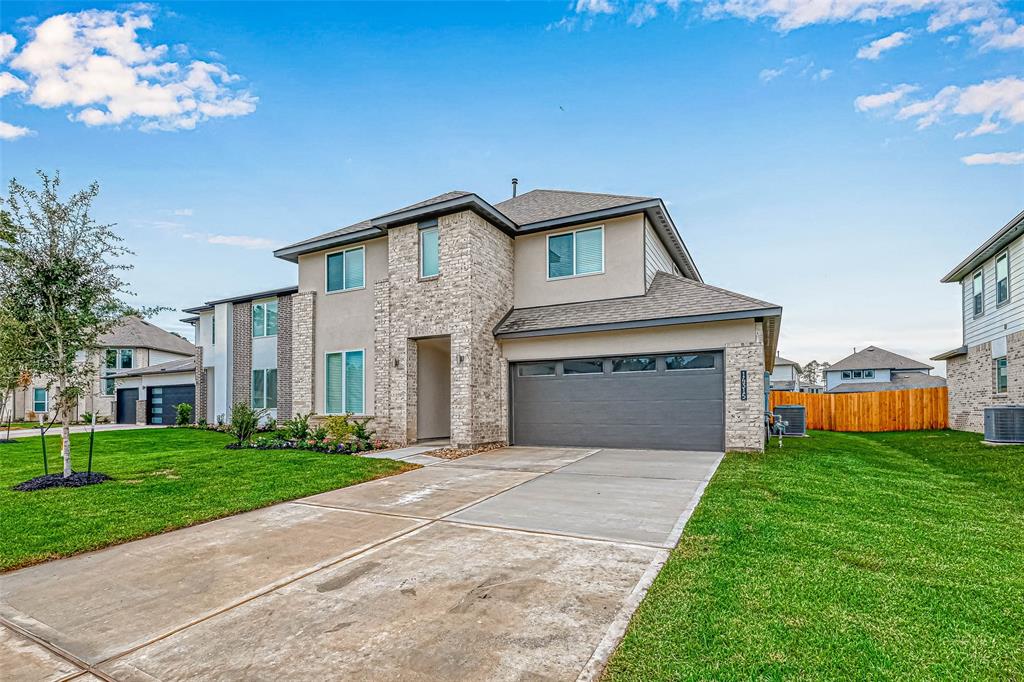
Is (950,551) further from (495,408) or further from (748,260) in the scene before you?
(748,260)

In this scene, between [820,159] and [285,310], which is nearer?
[820,159]

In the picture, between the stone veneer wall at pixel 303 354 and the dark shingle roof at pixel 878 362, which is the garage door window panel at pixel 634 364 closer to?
the stone veneer wall at pixel 303 354

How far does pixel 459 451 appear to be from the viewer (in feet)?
38.5

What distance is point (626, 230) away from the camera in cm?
1278

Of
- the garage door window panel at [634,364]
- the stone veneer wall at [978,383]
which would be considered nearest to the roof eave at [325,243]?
the garage door window panel at [634,364]

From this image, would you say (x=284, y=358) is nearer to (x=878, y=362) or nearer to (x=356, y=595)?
(x=356, y=595)

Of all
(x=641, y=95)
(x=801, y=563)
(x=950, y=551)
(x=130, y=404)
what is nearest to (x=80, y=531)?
(x=801, y=563)

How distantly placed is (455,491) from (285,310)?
13.1 metres

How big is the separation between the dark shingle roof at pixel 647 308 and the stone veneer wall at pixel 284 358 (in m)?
8.47

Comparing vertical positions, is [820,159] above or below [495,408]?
above

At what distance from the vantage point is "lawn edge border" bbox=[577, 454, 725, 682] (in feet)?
8.50

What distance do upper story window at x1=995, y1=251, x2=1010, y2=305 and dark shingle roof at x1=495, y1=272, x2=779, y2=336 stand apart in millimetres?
9900

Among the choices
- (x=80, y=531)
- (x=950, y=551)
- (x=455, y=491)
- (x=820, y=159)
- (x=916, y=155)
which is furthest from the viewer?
(x=820, y=159)

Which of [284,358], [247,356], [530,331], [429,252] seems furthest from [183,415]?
[530,331]
